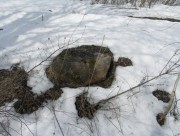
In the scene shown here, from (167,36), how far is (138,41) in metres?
0.58

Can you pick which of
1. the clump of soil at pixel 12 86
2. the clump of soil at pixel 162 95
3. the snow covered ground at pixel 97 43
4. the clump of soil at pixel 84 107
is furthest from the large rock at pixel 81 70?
the clump of soil at pixel 162 95

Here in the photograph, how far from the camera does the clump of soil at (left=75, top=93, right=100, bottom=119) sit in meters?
2.97

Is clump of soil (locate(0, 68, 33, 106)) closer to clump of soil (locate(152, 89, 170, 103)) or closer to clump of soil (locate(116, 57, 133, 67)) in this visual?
clump of soil (locate(116, 57, 133, 67))

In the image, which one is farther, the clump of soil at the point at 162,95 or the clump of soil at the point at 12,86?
the clump of soil at the point at 162,95

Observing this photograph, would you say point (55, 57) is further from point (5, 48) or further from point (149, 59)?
point (149, 59)

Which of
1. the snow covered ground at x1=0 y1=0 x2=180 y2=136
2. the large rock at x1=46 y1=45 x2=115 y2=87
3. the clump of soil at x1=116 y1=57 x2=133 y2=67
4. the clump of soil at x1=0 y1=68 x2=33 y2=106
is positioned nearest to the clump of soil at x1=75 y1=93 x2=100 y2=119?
the snow covered ground at x1=0 y1=0 x2=180 y2=136

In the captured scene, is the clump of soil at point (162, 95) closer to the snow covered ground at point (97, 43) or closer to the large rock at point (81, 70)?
the snow covered ground at point (97, 43)

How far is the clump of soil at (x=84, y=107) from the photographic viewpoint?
9.75ft

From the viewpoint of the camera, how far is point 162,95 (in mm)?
3301

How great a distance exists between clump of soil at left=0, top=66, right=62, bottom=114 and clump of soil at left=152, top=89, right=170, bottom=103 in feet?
3.79

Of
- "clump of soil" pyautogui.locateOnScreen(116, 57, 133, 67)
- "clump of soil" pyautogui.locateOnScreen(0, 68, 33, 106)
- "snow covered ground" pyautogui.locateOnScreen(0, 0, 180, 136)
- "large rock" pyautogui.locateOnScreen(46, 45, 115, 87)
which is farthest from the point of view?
"clump of soil" pyautogui.locateOnScreen(116, 57, 133, 67)

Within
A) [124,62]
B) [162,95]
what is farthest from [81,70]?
[162,95]

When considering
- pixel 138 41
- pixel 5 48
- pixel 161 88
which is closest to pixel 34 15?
pixel 5 48

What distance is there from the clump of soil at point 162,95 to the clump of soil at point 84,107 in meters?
0.76
